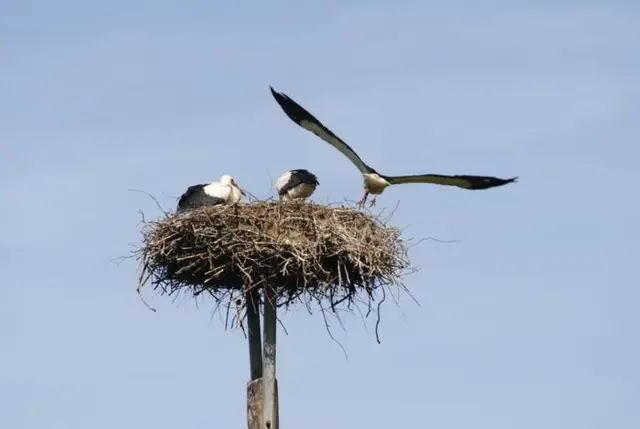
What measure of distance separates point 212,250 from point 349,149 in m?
2.67

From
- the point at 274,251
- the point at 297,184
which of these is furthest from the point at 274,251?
the point at 297,184

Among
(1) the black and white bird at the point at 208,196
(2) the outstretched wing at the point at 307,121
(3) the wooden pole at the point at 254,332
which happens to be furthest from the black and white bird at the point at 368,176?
(3) the wooden pole at the point at 254,332

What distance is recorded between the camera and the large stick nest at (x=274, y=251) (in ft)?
39.6

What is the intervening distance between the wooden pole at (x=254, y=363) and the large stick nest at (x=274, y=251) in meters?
0.17

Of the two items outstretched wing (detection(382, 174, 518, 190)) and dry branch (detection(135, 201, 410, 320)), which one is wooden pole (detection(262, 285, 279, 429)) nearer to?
dry branch (detection(135, 201, 410, 320))

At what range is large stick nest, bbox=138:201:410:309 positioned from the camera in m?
12.1

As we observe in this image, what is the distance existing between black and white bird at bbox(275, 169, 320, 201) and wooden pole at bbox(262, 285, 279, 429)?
2321mm

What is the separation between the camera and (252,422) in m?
11.4

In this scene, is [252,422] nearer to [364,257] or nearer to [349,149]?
[364,257]

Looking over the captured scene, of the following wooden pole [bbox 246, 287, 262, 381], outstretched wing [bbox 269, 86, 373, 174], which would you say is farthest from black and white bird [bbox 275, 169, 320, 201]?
wooden pole [bbox 246, 287, 262, 381]

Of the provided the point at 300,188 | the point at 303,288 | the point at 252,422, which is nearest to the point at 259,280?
the point at 303,288

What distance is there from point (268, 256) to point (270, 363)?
35.7 inches

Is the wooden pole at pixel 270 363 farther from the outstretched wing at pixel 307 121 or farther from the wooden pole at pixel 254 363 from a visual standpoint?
the outstretched wing at pixel 307 121

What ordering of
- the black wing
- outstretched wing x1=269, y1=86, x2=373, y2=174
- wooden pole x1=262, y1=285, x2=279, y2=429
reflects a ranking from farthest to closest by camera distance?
1. outstretched wing x1=269, y1=86, x2=373, y2=174
2. the black wing
3. wooden pole x1=262, y1=285, x2=279, y2=429
